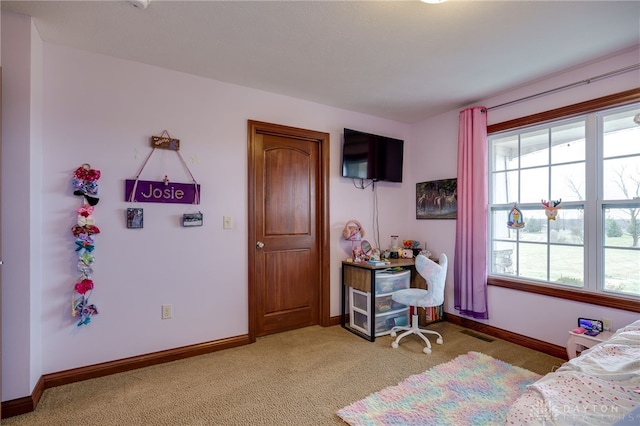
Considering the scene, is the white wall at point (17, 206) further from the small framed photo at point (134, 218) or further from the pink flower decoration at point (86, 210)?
the small framed photo at point (134, 218)

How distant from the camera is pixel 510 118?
297 cm

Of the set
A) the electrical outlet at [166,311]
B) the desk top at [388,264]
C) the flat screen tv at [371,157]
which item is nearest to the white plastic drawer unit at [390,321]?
the desk top at [388,264]

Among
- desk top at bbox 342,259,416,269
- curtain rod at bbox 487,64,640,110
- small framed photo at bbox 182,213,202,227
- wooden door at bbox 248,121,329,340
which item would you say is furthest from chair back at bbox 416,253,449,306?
small framed photo at bbox 182,213,202,227

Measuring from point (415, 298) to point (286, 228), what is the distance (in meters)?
1.44

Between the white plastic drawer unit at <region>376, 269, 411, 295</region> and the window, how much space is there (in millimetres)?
865

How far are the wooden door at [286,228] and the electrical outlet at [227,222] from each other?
0.19 metres

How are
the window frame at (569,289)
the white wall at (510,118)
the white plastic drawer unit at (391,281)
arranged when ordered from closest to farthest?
1. the window frame at (569,289)
2. the white wall at (510,118)
3. the white plastic drawer unit at (391,281)

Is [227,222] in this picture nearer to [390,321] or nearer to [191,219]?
[191,219]

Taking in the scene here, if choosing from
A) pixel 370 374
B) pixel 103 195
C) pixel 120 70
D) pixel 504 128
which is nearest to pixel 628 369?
pixel 370 374

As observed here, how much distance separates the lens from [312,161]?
11.0 ft

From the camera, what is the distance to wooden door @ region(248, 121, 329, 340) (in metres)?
2.99

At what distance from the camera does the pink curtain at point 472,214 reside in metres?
3.07

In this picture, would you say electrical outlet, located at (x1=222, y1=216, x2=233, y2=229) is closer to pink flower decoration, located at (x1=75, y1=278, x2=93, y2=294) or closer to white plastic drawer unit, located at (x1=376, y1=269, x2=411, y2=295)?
pink flower decoration, located at (x1=75, y1=278, x2=93, y2=294)

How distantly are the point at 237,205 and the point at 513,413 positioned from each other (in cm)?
245
